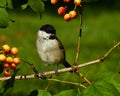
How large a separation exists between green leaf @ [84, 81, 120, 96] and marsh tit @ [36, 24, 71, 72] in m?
1.54

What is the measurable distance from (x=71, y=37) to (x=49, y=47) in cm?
809

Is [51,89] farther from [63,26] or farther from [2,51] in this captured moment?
[63,26]

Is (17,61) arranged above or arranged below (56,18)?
above

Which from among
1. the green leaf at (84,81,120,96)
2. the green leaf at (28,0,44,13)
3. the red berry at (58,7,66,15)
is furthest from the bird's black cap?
the green leaf at (84,81,120,96)

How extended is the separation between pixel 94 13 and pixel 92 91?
13.5 metres

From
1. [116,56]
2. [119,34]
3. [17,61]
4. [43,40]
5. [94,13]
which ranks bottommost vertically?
[94,13]

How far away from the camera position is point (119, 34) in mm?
12781

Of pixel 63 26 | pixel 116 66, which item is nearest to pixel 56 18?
pixel 63 26

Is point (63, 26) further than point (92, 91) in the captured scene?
Yes

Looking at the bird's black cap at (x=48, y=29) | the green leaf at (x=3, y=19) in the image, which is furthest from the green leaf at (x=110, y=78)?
the bird's black cap at (x=48, y=29)

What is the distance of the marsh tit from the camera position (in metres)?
4.34

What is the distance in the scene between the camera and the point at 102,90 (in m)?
2.61

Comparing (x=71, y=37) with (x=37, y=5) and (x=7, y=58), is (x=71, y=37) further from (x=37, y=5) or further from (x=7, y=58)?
(x=37, y=5)

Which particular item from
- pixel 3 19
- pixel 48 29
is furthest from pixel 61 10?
pixel 48 29
